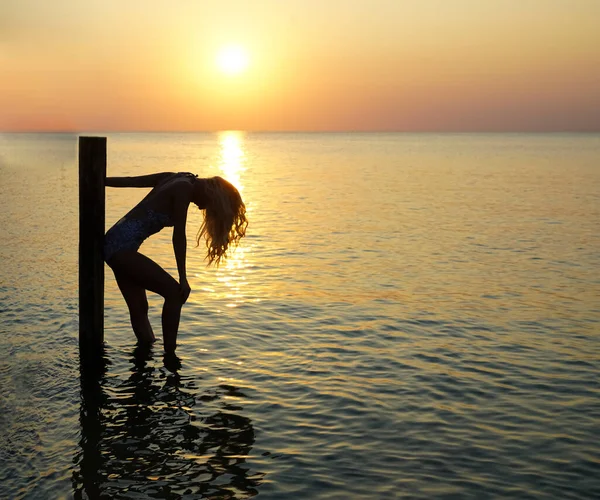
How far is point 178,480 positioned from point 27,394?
105 inches

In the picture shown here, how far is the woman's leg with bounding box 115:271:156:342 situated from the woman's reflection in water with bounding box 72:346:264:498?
513mm

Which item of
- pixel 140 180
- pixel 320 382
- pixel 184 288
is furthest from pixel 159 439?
pixel 140 180

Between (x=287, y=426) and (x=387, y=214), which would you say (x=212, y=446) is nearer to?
(x=287, y=426)

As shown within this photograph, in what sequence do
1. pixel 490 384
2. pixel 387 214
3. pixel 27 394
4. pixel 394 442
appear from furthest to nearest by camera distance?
pixel 387 214 < pixel 490 384 < pixel 27 394 < pixel 394 442

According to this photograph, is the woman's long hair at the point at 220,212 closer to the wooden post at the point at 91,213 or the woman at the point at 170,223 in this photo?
the woman at the point at 170,223

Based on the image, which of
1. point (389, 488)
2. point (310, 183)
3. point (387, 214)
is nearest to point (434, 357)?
point (389, 488)

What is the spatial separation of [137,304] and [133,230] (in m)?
1.02

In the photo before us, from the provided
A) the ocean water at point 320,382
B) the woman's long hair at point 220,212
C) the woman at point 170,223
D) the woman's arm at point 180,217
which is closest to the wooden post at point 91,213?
the woman at point 170,223

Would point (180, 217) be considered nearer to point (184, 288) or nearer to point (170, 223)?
point (170, 223)

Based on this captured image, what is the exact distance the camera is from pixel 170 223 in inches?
330

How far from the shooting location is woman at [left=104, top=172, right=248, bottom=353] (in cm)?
812

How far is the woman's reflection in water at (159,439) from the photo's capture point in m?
5.88

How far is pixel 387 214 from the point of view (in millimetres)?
26906

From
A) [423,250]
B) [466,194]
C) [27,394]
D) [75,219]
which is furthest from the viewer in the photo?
[466,194]
